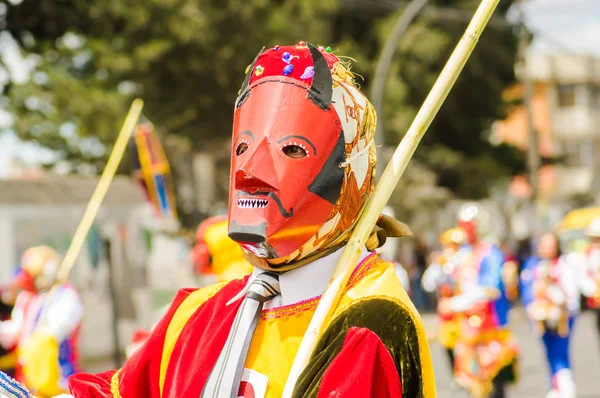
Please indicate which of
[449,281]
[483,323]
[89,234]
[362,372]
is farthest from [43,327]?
[89,234]

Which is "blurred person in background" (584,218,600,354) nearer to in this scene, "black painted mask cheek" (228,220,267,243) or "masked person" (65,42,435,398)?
"masked person" (65,42,435,398)

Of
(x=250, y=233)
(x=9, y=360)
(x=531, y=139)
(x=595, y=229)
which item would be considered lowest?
(x=250, y=233)

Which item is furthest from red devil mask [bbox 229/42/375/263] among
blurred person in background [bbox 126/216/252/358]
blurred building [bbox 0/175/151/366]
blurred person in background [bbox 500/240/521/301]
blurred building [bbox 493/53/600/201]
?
blurred building [bbox 493/53/600/201]

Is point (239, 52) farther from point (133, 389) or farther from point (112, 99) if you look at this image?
point (133, 389)

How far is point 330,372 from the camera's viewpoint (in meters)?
2.25

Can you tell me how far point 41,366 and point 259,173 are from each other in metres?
4.68

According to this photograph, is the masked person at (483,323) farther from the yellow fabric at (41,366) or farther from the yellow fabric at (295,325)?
the yellow fabric at (295,325)

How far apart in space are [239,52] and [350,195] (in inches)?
605

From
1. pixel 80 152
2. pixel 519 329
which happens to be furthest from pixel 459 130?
pixel 80 152

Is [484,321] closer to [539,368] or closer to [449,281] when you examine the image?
[449,281]

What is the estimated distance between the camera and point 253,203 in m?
2.41

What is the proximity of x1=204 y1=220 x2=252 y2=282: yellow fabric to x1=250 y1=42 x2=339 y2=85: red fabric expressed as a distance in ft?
12.6

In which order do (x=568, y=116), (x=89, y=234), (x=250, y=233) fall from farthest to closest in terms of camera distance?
(x=568, y=116) → (x=89, y=234) → (x=250, y=233)

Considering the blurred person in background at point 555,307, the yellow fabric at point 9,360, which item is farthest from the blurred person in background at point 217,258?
the blurred person in background at point 555,307
